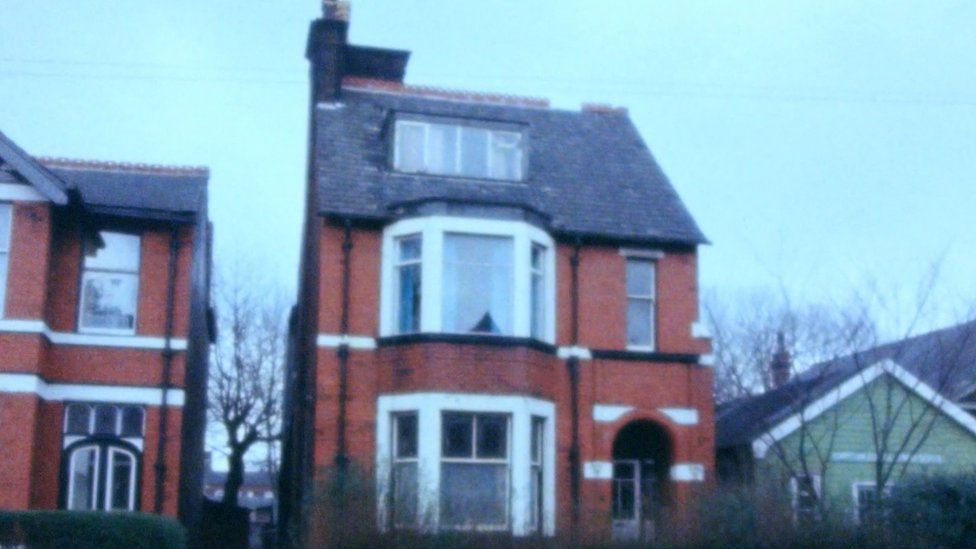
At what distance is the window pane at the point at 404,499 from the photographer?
70.6 ft

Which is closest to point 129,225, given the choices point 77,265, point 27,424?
point 77,265

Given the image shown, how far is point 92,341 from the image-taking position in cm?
2483

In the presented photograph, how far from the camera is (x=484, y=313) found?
2577cm

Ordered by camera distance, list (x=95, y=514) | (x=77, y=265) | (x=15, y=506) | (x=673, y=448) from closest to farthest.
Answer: (x=95, y=514) < (x=15, y=506) < (x=77, y=265) < (x=673, y=448)

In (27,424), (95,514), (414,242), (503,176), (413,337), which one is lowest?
(95,514)

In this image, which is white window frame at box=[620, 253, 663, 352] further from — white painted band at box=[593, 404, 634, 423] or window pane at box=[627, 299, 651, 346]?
white painted band at box=[593, 404, 634, 423]

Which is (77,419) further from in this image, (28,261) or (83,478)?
(28,261)

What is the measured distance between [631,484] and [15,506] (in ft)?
40.6

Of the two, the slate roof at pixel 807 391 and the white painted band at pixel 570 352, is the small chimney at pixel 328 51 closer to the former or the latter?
the white painted band at pixel 570 352

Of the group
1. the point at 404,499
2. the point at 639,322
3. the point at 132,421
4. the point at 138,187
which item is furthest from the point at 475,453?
the point at 138,187

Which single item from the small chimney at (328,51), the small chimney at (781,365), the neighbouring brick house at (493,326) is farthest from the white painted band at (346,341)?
the small chimney at (781,365)

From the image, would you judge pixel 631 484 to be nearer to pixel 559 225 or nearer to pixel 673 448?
pixel 673 448

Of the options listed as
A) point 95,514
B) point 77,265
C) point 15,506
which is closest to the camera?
point 95,514

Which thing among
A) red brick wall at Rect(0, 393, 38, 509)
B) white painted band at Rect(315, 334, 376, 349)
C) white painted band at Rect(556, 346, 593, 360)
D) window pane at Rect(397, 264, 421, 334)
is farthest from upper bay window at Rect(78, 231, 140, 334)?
white painted band at Rect(556, 346, 593, 360)
